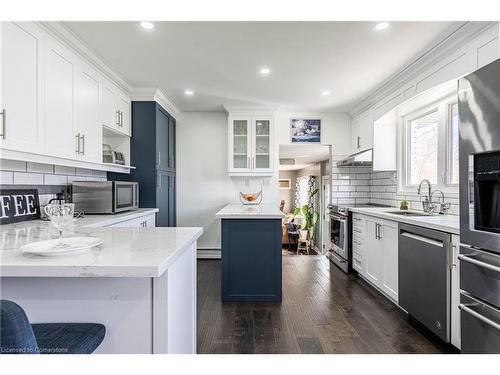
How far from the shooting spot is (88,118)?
274 cm

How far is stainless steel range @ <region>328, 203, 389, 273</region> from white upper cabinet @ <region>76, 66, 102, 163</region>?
3.10 meters

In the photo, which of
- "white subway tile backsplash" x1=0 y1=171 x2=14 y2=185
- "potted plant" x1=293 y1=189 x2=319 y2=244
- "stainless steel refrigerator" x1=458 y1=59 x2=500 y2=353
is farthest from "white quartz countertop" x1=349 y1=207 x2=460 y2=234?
"potted plant" x1=293 y1=189 x2=319 y2=244

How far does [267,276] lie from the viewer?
2904mm

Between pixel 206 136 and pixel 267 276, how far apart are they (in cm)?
268

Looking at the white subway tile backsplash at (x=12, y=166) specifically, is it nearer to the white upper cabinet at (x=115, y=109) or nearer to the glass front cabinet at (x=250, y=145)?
the white upper cabinet at (x=115, y=109)

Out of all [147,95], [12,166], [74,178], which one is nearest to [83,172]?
[74,178]

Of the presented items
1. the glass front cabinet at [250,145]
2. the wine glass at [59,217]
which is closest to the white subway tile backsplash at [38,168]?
the wine glass at [59,217]

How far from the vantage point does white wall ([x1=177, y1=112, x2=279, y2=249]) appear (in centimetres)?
470

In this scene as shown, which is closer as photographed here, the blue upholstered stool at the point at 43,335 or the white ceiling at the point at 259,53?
the blue upholstered stool at the point at 43,335

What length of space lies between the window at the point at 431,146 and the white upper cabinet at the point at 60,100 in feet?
11.6

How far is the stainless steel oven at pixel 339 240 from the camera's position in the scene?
12.7 ft

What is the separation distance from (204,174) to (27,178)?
8.68 feet

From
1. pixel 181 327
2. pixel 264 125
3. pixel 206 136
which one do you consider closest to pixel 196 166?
pixel 206 136
